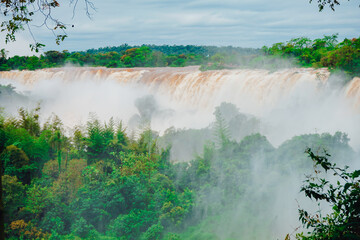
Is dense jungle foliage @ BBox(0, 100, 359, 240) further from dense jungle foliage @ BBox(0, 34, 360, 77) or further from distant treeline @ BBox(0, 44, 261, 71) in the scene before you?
distant treeline @ BBox(0, 44, 261, 71)

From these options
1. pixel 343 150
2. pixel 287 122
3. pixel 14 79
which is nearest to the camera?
pixel 343 150

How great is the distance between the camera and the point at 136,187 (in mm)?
10688

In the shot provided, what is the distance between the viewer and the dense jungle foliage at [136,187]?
31.9 feet

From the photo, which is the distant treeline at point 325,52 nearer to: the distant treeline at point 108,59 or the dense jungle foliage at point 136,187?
the dense jungle foliage at point 136,187

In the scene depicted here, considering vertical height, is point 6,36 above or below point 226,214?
above

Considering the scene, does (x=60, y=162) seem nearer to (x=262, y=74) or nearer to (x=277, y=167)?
(x=277, y=167)

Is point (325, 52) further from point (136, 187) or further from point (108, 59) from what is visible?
point (108, 59)

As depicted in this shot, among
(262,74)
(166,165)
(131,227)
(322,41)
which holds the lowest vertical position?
(131,227)

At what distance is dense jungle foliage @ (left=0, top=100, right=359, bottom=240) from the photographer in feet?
31.9

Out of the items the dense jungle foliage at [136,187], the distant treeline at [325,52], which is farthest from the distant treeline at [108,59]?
the dense jungle foliage at [136,187]

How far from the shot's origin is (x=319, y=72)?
16047mm

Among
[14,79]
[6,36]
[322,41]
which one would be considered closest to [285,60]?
[322,41]

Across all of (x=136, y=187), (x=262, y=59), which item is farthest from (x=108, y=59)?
(x=136, y=187)

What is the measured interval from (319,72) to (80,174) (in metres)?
10.3
